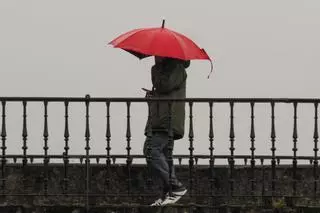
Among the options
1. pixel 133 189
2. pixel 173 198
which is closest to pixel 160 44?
pixel 173 198

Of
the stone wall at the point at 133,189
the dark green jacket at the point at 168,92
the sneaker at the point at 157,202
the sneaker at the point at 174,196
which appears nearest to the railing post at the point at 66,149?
the stone wall at the point at 133,189

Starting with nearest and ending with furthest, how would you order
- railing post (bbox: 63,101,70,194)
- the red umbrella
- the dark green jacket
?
the red umbrella, the dark green jacket, railing post (bbox: 63,101,70,194)

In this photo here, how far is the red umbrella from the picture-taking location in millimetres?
11898

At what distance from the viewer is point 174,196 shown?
12.5 metres

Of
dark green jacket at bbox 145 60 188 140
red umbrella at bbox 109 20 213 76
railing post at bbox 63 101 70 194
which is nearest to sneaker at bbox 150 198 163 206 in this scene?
dark green jacket at bbox 145 60 188 140

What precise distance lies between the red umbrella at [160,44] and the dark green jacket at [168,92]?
294 mm

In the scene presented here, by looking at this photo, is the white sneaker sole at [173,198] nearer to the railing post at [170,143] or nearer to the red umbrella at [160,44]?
the railing post at [170,143]

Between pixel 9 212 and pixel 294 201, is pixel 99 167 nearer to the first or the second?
pixel 9 212

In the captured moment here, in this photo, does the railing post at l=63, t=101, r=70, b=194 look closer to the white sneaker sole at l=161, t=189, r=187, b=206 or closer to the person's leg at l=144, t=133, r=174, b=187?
the person's leg at l=144, t=133, r=174, b=187

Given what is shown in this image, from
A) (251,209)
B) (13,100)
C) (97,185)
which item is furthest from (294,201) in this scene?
(13,100)

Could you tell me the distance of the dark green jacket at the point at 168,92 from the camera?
12.2 meters

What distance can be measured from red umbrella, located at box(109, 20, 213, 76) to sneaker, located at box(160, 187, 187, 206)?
5.49 feet

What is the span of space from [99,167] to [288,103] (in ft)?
9.50

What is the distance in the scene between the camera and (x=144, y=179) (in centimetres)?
1324
